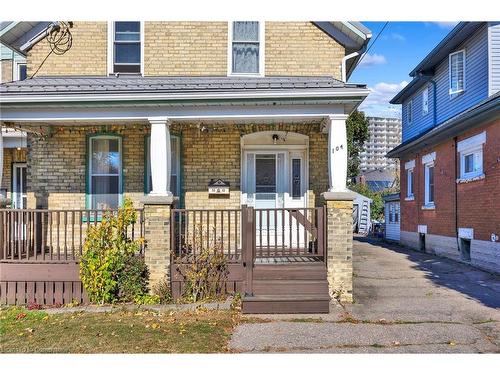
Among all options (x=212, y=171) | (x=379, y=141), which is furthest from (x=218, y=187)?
(x=379, y=141)

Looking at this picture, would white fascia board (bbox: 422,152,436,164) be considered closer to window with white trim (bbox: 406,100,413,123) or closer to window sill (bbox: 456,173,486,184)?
window sill (bbox: 456,173,486,184)

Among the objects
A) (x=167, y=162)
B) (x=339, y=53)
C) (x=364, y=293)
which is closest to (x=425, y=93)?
(x=339, y=53)

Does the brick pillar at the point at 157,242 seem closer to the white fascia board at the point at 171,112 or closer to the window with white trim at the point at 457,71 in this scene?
the white fascia board at the point at 171,112

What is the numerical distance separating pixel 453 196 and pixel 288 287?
8.37 m

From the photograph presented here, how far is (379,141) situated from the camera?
4584cm

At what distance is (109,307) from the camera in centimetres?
789

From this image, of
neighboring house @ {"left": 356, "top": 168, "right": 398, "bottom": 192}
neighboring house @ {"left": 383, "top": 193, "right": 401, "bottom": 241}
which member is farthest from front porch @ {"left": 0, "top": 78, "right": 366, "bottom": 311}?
neighboring house @ {"left": 356, "top": 168, "right": 398, "bottom": 192}

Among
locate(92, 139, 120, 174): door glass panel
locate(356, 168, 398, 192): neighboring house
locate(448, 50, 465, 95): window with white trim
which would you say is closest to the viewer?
locate(92, 139, 120, 174): door glass panel

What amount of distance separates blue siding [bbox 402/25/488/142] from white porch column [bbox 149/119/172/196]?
8996 millimetres

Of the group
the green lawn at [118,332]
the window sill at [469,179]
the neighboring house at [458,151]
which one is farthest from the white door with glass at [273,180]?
the window sill at [469,179]

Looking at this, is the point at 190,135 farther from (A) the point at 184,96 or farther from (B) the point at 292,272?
(B) the point at 292,272

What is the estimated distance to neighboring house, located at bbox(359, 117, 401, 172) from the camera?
39.1 metres

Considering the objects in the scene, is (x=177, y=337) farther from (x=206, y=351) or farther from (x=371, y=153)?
(x=371, y=153)
